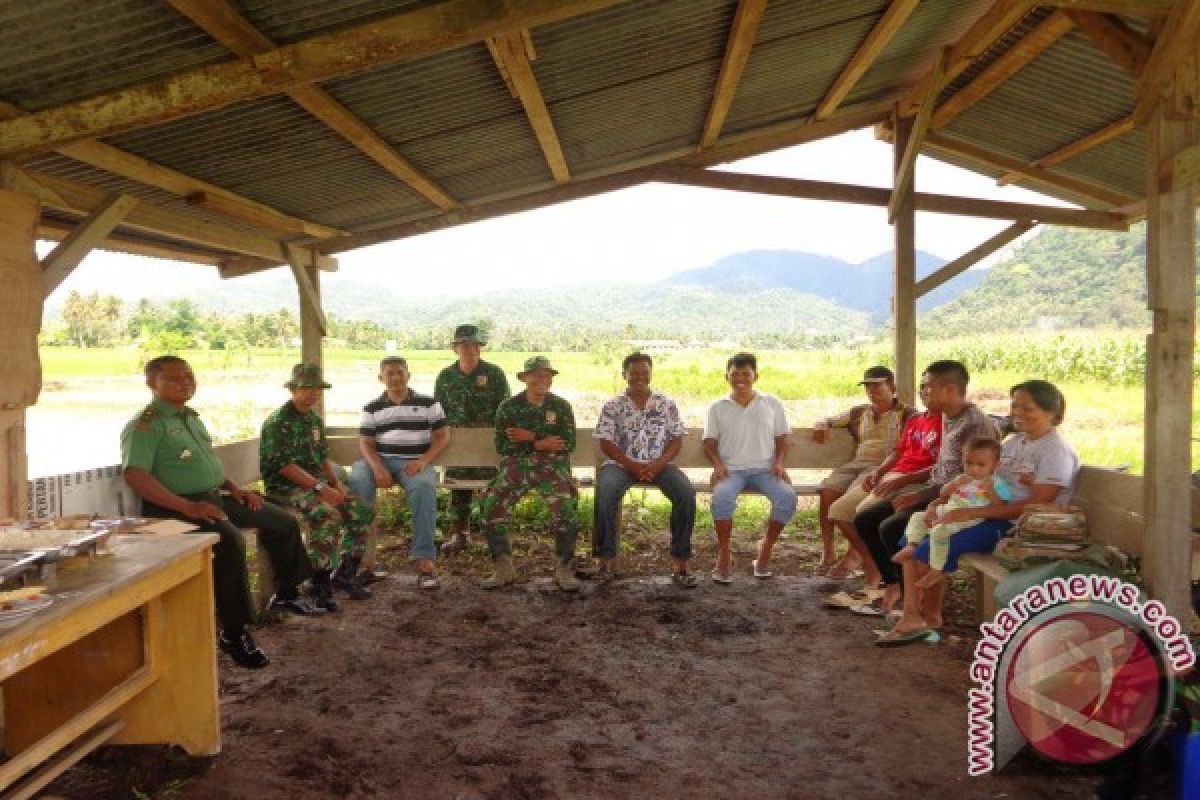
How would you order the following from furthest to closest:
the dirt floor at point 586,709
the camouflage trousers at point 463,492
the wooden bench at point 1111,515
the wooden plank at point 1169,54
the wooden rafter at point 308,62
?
the camouflage trousers at point 463,492, the wooden bench at point 1111,515, the wooden plank at point 1169,54, the wooden rafter at point 308,62, the dirt floor at point 586,709

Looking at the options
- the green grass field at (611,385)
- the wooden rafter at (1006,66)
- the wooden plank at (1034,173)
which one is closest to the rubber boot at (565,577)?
the wooden rafter at (1006,66)

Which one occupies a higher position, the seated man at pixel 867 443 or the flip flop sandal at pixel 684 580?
the seated man at pixel 867 443

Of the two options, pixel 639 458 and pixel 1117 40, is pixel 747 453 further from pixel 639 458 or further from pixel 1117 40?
pixel 1117 40

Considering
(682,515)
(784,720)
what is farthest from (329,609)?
(784,720)

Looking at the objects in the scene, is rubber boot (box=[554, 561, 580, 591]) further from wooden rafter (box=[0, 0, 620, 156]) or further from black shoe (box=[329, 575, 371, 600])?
wooden rafter (box=[0, 0, 620, 156])

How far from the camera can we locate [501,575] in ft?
17.3

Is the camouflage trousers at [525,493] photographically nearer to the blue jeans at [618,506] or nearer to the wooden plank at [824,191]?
the blue jeans at [618,506]

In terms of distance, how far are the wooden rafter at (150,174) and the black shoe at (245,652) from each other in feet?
7.45

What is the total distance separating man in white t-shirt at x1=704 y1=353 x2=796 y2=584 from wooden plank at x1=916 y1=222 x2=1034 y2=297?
2.16 metres

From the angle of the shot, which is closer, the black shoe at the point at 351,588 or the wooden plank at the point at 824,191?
the black shoe at the point at 351,588

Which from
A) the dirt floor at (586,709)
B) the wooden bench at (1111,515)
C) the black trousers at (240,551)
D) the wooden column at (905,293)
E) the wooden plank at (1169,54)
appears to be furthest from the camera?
the wooden column at (905,293)

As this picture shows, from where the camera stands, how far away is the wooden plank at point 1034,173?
716cm

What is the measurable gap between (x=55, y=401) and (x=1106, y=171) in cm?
2022

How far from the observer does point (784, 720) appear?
10.9 ft
